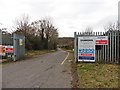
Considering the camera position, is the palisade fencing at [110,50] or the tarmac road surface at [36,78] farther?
the palisade fencing at [110,50]

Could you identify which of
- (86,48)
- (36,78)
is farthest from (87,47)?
(36,78)

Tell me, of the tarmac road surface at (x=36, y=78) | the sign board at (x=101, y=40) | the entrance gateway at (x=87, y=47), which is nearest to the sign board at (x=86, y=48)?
the entrance gateway at (x=87, y=47)

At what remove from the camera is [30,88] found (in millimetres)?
9422

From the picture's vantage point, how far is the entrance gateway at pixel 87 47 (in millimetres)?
20109

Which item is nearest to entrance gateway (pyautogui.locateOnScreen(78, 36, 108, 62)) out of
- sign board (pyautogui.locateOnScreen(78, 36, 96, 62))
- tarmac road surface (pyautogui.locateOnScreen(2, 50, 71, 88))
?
sign board (pyautogui.locateOnScreen(78, 36, 96, 62))

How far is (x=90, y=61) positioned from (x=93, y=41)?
163cm

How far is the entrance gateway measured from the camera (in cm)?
2011

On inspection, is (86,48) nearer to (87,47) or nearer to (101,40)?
(87,47)

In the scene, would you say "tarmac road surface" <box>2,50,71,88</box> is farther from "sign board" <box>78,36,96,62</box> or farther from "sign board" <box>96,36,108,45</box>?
"sign board" <box>96,36,108,45</box>

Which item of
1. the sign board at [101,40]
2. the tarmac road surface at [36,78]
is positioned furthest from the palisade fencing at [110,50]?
the tarmac road surface at [36,78]

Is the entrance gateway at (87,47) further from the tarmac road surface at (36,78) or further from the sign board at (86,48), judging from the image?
the tarmac road surface at (36,78)

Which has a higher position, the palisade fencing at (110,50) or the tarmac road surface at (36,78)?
the palisade fencing at (110,50)

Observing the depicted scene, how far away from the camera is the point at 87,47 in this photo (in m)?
20.4

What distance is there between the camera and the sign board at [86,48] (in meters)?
20.2
